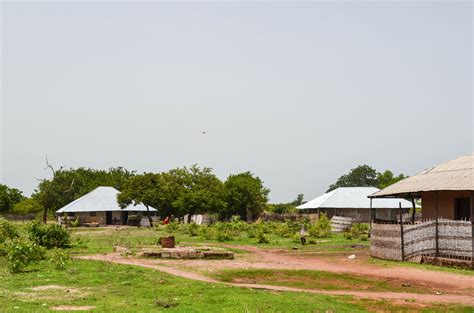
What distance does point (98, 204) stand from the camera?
70.4 metres

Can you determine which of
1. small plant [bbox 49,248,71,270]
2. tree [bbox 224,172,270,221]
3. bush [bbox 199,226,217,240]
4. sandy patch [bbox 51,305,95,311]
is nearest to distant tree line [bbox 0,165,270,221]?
tree [bbox 224,172,270,221]

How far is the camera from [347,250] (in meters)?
30.8

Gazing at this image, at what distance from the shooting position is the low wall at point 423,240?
2216 centimetres

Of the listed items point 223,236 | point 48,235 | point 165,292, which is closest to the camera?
point 165,292

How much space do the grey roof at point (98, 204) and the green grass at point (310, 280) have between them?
50.6m

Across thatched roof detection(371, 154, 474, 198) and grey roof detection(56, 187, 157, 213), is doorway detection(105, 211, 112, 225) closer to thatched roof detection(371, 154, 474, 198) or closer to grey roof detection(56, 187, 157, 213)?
grey roof detection(56, 187, 157, 213)

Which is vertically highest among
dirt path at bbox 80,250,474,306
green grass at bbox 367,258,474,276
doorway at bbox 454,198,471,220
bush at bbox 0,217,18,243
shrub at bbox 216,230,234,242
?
doorway at bbox 454,198,471,220

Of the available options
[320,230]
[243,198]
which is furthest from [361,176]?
[320,230]

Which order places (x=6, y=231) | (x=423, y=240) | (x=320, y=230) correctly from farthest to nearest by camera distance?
(x=320, y=230) → (x=6, y=231) → (x=423, y=240)

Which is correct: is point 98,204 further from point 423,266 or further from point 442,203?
point 423,266

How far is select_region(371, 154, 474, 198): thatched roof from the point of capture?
23562mm

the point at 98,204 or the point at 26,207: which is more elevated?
the point at 98,204

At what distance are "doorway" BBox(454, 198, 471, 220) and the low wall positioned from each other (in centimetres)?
371

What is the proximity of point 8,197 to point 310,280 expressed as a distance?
82.5 m
